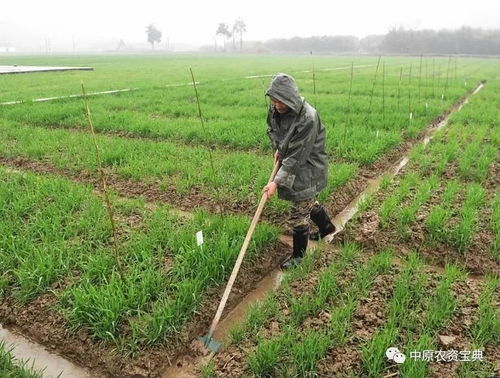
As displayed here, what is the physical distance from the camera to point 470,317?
2.86 metres

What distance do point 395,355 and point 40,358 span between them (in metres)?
2.31

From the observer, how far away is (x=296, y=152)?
319 cm

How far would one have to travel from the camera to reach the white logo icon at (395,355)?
2.45 meters

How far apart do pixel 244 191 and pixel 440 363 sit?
2.91 metres

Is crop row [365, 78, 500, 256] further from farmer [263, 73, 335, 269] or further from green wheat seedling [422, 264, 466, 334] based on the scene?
farmer [263, 73, 335, 269]

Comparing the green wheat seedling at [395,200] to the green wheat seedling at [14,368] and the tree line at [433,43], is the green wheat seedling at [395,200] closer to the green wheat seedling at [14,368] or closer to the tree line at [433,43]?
the green wheat seedling at [14,368]

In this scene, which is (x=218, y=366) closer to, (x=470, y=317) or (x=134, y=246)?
(x=134, y=246)

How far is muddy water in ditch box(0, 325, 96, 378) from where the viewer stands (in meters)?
2.59

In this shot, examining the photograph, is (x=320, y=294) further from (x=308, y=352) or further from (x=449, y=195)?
(x=449, y=195)

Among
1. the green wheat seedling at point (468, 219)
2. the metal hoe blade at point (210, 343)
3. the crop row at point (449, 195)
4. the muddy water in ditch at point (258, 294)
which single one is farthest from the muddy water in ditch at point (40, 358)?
the green wheat seedling at point (468, 219)

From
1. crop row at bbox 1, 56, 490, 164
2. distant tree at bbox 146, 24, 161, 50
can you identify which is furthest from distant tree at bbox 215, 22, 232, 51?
crop row at bbox 1, 56, 490, 164

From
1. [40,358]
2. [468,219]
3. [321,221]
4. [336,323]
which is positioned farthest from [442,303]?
[40,358]

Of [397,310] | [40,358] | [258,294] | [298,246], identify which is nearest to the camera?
[40,358]

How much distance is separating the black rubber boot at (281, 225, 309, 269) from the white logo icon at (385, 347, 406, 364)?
1.24 m
